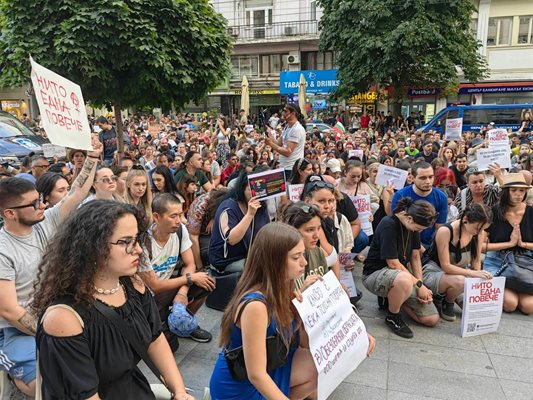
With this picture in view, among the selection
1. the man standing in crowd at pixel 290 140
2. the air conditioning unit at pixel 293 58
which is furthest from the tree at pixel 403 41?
the man standing in crowd at pixel 290 140

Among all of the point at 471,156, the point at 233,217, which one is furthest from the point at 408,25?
the point at 233,217

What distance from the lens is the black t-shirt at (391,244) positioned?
427 cm

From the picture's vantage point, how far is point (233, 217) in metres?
4.32

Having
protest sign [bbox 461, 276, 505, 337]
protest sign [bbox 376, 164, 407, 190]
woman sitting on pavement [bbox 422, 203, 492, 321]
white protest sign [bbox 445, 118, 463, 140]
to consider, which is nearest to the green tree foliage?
white protest sign [bbox 445, 118, 463, 140]

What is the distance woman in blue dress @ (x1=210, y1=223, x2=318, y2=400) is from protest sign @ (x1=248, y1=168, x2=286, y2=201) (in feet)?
5.45

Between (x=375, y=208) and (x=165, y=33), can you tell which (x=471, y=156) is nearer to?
(x=375, y=208)

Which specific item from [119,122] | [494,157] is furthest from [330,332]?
[119,122]

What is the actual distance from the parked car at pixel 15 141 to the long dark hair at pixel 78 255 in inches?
306

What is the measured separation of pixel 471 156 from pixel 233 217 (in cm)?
698

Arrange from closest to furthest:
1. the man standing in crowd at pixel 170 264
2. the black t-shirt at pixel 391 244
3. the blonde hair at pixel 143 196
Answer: the man standing in crowd at pixel 170 264
the black t-shirt at pixel 391 244
the blonde hair at pixel 143 196

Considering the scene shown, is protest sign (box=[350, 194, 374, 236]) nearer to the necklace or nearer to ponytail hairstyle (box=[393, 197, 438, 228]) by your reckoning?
ponytail hairstyle (box=[393, 197, 438, 228])

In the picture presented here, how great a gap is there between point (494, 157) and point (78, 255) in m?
5.84

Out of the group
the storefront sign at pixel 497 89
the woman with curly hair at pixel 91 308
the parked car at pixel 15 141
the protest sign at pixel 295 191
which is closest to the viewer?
the woman with curly hair at pixel 91 308

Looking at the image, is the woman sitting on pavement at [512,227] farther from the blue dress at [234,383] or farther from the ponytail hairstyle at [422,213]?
the blue dress at [234,383]
